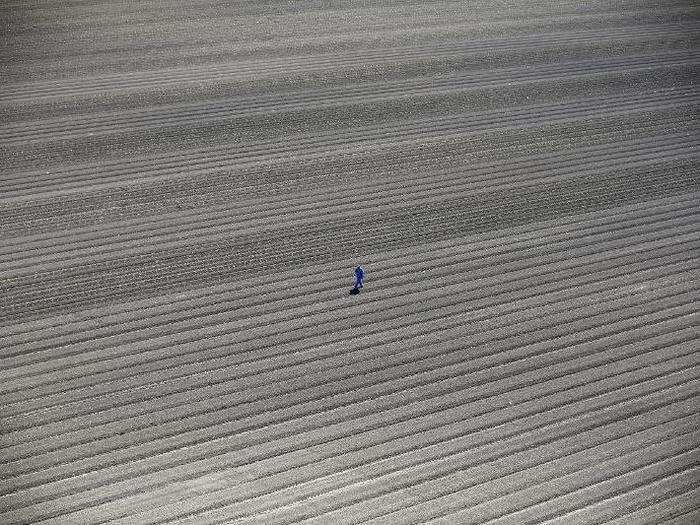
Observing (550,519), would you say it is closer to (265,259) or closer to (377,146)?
(265,259)

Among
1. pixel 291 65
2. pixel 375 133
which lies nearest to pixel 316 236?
pixel 375 133

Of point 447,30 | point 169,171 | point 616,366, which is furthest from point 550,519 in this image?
point 447,30

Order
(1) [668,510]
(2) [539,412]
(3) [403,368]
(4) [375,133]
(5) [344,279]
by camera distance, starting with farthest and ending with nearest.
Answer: (4) [375,133], (5) [344,279], (3) [403,368], (2) [539,412], (1) [668,510]

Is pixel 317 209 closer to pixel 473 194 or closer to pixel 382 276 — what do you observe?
pixel 382 276

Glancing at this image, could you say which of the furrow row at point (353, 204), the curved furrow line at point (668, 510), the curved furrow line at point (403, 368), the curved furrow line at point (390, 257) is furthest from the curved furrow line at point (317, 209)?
the curved furrow line at point (668, 510)

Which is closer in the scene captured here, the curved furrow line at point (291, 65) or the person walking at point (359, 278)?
the person walking at point (359, 278)

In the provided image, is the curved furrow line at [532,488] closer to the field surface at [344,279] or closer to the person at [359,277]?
the field surface at [344,279]

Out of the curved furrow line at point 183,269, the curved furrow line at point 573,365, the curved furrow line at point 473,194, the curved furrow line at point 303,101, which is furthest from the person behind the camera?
the curved furrow line at point 303,101
